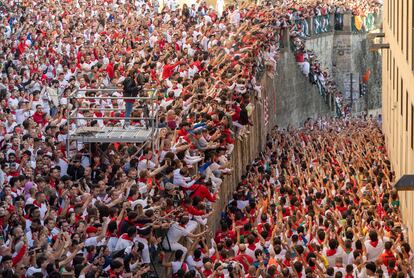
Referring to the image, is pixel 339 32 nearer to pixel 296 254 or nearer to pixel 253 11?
pixel 253 11

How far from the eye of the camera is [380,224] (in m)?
28.0

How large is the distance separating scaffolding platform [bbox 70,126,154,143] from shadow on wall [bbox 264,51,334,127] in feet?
59.8

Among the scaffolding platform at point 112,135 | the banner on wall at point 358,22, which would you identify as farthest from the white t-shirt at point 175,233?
the banner on wall at point 358,22

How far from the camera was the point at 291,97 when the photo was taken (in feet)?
180

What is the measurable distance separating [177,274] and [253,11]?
2815cm

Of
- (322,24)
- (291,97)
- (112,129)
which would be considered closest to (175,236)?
(112,129)

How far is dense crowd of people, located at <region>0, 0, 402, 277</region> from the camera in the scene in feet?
76.8

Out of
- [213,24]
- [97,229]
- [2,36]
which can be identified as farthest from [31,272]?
[213,24]

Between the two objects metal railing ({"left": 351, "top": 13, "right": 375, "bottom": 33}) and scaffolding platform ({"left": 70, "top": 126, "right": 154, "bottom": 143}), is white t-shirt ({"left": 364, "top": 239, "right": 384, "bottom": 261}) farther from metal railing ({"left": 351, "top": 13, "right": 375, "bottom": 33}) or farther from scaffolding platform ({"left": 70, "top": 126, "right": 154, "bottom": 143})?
metal railing ({"left": 351, "top": 13, "right": 375, "bottom": 33})

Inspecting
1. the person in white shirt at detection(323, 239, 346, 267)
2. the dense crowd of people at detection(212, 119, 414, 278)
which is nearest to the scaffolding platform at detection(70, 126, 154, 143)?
the dense crowd of people at detection(212, 119, 414, 278)

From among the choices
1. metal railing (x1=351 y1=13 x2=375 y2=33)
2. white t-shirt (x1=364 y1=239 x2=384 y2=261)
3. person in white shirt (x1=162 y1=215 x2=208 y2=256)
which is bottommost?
white t-shirt (x1=364 y1=239 x2=384 y2=261)

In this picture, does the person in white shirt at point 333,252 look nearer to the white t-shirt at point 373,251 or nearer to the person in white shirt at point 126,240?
the white t-shirt at point 373,251

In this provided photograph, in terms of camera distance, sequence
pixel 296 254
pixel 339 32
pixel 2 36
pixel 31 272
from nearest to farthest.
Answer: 1. pixel 31 272
2. pixel 296 254
3. pixel 2 36
4. pixel 339 32

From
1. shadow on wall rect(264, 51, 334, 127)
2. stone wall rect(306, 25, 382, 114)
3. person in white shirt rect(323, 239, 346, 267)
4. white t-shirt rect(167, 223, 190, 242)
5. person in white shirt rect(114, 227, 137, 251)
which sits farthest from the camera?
stone wall rect(306, 25, 382, 114)
